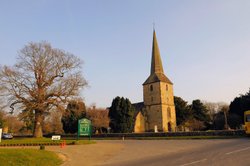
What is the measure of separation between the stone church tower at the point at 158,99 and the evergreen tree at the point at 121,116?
10620mm

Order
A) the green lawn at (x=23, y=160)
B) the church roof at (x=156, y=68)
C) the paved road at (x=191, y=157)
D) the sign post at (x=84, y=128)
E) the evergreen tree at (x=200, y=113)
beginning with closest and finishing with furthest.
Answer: the green lawn at (x=23, y=160) < the paved road at (x=191, y=157) < the sign post at (x=84, y=128) < the church roof at (x=156, y=68) < the evergreen tree at (x=200, y=113)

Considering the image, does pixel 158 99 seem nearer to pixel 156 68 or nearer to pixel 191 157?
pixel 156 68

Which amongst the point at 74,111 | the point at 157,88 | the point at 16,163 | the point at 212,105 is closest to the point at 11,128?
the point at 157,88

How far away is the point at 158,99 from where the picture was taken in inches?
2657

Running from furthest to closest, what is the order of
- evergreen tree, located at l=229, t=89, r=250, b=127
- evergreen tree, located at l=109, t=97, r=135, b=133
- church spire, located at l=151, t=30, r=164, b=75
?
church spire, located at l=151, t=30, r=164, b=75
evergreen tree, located at l=229, t=89, r=250, b=127
evergreen tree, located at l=109, t=97, r=135, b=133

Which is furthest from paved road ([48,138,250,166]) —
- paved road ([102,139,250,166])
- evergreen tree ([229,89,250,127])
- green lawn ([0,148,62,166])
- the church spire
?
the church spire

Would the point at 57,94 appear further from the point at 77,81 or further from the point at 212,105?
the point at 212,105

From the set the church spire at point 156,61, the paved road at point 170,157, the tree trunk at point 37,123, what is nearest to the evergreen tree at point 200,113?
the church spire at point 156,61

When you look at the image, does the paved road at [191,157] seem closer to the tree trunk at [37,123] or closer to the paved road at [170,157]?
the paved road at [170,157]

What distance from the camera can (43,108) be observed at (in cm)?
3088

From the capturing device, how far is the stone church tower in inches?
2594

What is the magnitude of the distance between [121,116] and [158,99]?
1557cm

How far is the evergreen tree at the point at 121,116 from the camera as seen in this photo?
185 feet

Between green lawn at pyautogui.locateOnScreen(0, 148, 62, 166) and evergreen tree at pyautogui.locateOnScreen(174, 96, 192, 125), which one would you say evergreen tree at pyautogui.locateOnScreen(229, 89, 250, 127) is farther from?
green lawn at pyautogui.locateOnScreen(0, 148, 62, 166)
